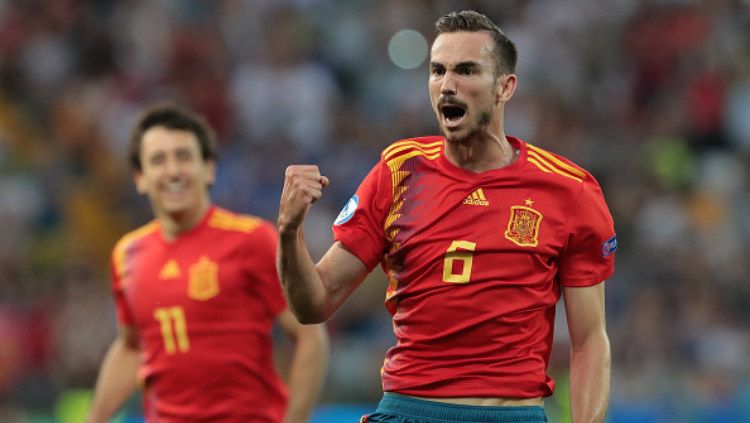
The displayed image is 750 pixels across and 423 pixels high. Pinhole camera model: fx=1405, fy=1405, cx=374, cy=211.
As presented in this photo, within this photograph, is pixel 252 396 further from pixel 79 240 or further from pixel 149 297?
pixel 79 240

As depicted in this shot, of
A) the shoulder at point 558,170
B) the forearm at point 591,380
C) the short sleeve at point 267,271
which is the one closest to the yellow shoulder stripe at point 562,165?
the shoulder at point 558,170

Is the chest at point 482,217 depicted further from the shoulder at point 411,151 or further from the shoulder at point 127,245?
the shoulder at point 127,245

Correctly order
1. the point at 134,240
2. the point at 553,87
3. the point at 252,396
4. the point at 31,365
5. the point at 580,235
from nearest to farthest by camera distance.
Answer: the point at 580,235, the point at 252,396, the point at 134,240, the point at 31,365, the point at 553,87

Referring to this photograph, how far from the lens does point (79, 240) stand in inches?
470

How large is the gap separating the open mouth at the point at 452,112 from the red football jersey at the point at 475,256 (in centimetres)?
18

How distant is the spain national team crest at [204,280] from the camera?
6590 millimetres

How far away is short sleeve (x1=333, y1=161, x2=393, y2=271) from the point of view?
4.87 m

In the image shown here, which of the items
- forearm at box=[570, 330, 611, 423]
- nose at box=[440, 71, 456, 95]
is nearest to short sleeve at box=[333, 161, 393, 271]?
nose at box=[440, 71, 456, 95]

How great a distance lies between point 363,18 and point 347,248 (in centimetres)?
856

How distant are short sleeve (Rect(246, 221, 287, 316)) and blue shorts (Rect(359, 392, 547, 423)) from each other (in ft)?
6.13

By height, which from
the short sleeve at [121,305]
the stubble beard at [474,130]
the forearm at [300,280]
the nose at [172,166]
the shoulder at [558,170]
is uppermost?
the stubble beard at [474,130]

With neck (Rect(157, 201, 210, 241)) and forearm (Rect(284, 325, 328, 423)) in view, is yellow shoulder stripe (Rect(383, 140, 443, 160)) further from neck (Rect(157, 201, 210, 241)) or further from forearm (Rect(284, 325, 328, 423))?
neck (Rect(157, 201, 210, 241))

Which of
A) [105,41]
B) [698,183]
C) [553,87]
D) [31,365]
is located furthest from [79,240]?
[698,183]

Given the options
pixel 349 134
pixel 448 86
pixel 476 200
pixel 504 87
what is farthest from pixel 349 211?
pixel 349 134
